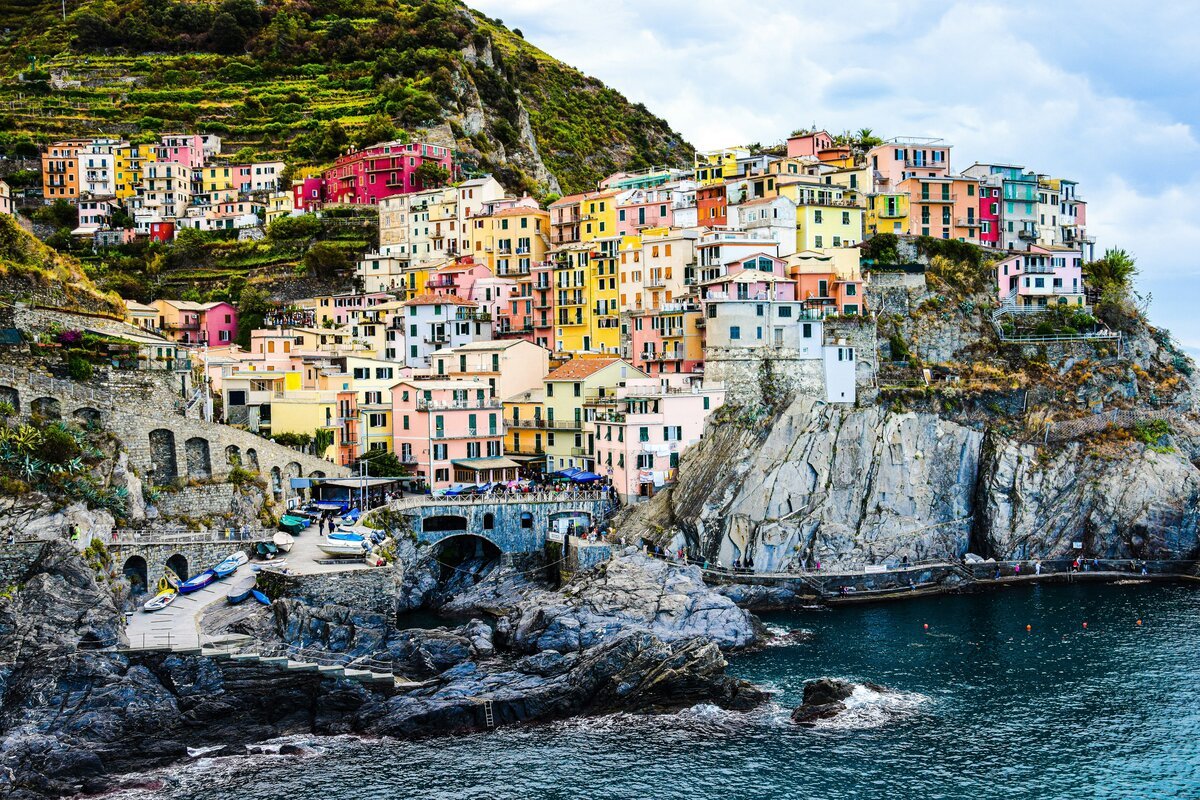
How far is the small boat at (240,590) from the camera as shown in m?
52.8

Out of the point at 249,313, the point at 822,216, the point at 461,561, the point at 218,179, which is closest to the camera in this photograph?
the point at 461,561

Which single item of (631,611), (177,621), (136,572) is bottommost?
(631,611)

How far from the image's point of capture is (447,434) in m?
74.9

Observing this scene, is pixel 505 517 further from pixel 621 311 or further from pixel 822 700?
pixel 822 700

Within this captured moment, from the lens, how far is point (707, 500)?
2694 inches

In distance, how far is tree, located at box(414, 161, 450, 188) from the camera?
11212 cm

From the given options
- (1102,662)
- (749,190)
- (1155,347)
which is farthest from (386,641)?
(1155,347)

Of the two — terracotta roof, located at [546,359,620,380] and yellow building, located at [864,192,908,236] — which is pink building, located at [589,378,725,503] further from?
yellow building, located at [864,192,908,236]

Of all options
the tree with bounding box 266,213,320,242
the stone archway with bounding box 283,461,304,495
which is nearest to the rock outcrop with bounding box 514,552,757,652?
the stone archway with bounding box 283,461,304,495

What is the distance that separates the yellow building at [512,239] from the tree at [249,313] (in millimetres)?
16454

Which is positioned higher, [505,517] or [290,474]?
[290,474]

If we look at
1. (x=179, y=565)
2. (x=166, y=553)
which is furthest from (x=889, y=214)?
(x=166, y=553)

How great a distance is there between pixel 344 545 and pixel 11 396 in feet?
55.8

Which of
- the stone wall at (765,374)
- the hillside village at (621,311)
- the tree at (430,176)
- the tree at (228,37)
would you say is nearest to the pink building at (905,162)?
the hillside village at (621,311)
